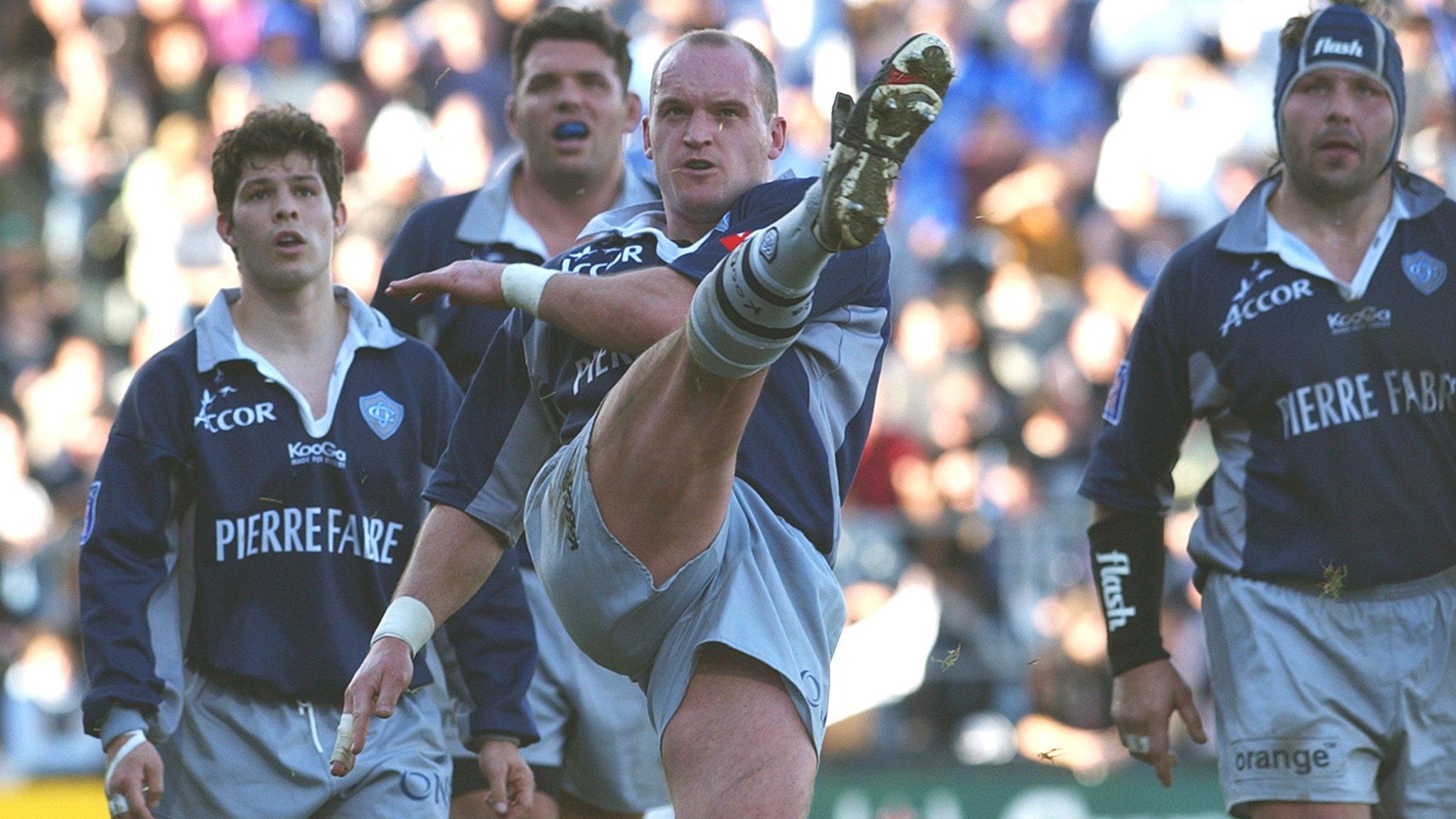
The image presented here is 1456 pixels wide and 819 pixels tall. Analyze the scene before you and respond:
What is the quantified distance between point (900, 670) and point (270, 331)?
18.1 ft

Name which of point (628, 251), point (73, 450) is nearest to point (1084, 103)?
point (73, 450)

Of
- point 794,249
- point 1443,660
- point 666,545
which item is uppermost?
point 794,249

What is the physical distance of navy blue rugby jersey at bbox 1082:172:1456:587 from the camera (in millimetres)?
5395

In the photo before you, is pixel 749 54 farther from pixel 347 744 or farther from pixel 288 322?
pixel 347 744

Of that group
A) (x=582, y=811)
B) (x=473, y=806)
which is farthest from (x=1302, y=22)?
(x=473, y=806)

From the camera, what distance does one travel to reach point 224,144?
18.7 feet

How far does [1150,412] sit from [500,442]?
1.90 m

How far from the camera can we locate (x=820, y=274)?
437 cm

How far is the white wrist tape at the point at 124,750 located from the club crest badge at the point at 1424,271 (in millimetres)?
3317

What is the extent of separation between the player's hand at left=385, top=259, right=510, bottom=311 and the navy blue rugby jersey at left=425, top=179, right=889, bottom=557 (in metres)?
0.30

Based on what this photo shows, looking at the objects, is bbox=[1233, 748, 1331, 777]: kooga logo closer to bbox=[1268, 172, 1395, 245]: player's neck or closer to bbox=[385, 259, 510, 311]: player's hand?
bbox=[1268, 172, 1395, 245]: player's neck

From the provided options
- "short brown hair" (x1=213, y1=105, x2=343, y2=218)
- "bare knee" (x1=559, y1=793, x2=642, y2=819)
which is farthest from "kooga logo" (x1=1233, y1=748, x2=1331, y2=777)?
"short brown hair" (x1=213, y1=105, x2=343, y2=218)

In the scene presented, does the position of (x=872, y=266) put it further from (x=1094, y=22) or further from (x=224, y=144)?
(x=1094, y=22)

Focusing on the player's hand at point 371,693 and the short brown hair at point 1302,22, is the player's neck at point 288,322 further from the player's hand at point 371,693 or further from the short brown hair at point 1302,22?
the short brown hair at point 1302,22
